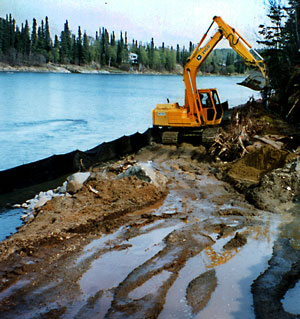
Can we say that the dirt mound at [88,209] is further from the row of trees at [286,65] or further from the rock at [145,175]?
the row of trees at [286,65]

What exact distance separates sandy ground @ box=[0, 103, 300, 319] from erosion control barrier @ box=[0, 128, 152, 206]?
6.80ft

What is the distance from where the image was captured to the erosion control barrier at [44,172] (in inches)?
428

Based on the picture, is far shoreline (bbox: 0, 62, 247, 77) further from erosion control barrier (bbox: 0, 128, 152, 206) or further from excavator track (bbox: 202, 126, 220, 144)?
excavator track (bbox: 202, 126, 220, 144)

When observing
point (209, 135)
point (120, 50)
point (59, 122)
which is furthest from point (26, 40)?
point (209, 135)

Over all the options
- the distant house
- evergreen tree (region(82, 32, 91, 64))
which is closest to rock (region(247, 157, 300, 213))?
evergreen tree (region(82, 32, 91, 64))

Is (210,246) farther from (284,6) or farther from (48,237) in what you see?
(284,6)

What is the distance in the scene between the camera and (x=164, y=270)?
6082 mm

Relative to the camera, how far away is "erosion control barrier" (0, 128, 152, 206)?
1088cm

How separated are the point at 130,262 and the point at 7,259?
1.97m

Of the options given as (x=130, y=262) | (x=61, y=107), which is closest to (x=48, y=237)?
(x=130, y=262)

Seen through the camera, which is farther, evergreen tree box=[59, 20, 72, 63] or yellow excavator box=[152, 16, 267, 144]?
evergreen tree box=[59, 20, 72, 63]

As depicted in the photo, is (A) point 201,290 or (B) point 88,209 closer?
(A) point 201,290

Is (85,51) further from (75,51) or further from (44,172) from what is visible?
(44,172)

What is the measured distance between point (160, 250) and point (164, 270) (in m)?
0.74
